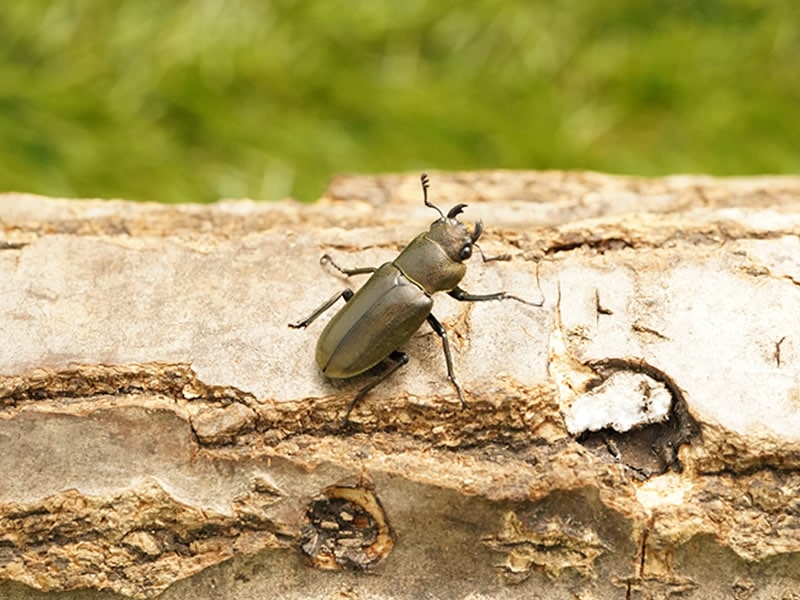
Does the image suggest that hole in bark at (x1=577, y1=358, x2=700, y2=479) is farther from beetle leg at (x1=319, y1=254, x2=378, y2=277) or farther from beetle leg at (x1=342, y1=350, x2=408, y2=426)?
beetle leg at (x1=319, y1=254, x2=378, y2=277)

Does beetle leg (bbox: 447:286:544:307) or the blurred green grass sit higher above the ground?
the blurred green grass

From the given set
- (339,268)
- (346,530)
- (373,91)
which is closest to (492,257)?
(339,268)

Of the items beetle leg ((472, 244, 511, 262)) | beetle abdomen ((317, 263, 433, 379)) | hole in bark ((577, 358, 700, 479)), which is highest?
beetle leg ((472, 244, 511, 262))

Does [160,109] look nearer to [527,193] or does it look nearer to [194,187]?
[194,187]

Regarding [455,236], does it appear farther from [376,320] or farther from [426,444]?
[426,444]

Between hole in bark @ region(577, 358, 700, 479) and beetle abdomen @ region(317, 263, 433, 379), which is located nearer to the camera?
hole in bark @ region(577, 358, 700, 479)

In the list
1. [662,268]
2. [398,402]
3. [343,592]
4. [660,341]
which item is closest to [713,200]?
[662,268]

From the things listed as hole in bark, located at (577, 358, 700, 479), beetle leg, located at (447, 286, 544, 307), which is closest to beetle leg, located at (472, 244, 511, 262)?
beetle leg, located at (447, 286, 544, 307)
